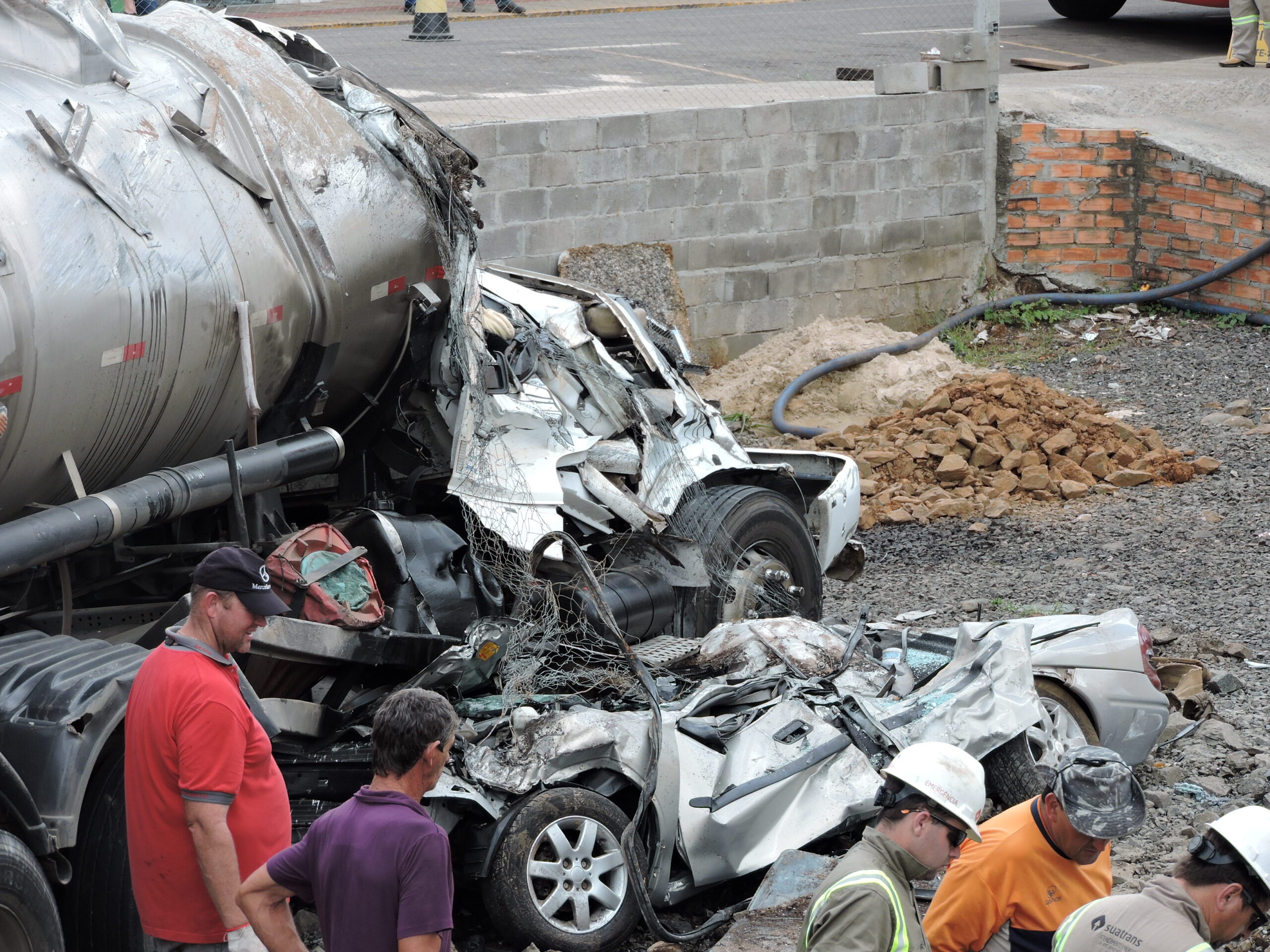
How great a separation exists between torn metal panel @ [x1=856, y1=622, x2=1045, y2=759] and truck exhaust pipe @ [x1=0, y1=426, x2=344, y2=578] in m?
2.48

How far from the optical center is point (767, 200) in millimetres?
13570

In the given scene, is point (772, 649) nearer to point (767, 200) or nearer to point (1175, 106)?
point (767, 200)

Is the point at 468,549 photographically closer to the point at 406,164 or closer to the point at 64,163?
the point at 406,164

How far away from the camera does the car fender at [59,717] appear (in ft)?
13.3

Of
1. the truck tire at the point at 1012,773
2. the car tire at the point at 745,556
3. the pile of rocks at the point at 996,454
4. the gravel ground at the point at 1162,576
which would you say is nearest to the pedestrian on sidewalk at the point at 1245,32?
the gravel ground at the point at 1162,576

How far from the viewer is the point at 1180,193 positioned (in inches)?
591

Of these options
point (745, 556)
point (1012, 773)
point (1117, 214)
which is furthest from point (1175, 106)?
point (1012, 773)

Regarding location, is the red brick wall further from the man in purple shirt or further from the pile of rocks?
the man in purple shirt

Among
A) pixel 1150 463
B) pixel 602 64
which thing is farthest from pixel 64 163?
pixel 602 64

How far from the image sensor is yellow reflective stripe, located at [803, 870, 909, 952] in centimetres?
314

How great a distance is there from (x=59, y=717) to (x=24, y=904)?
558 millimetres

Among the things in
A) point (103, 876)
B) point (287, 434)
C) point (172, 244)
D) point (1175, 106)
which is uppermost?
point (172, 244)

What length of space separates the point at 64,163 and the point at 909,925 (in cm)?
369

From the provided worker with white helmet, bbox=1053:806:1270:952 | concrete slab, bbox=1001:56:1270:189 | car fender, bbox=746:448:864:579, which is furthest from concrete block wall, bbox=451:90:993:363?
worker with white helmet, bbox=1053:806:1270:952
